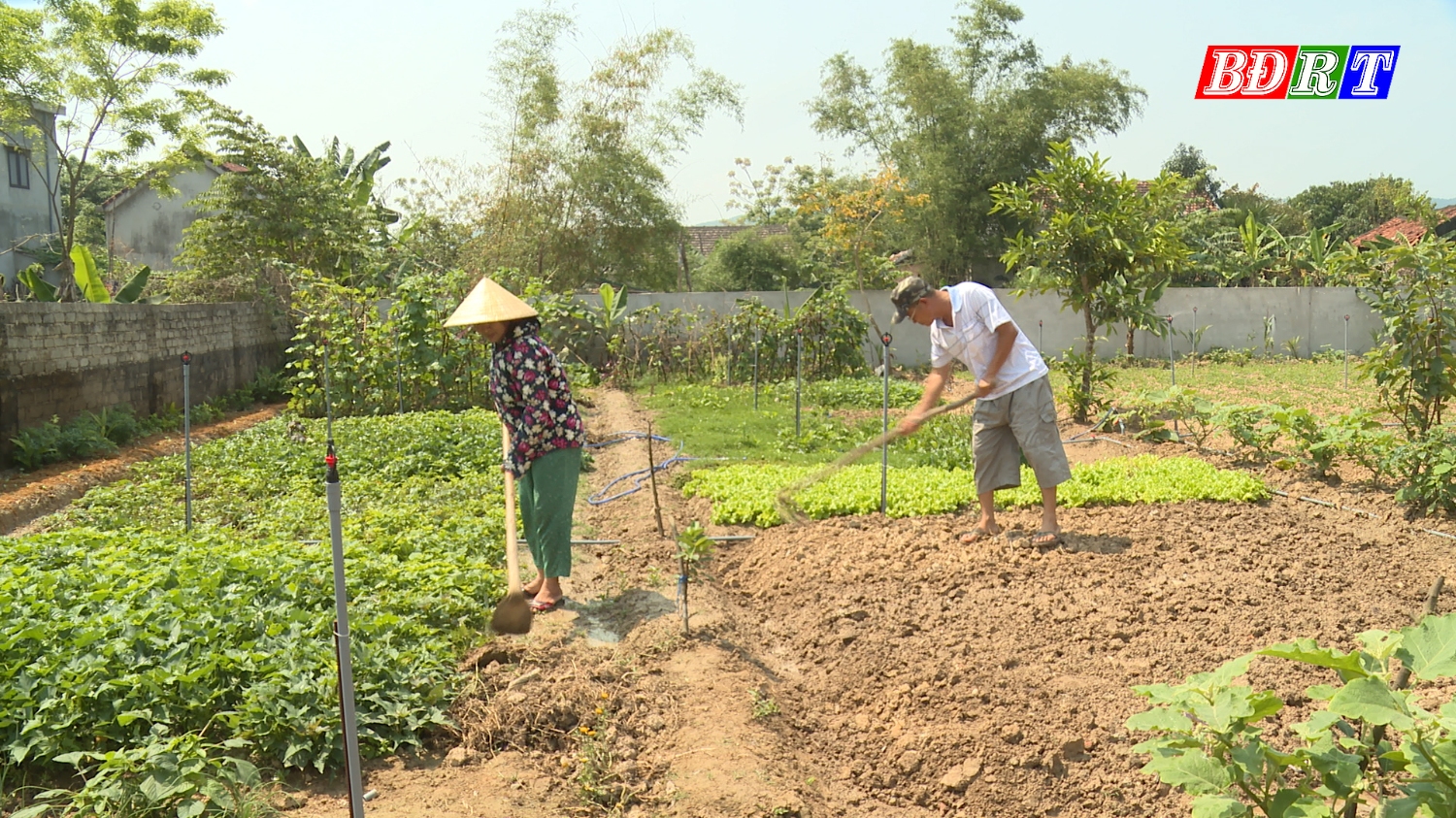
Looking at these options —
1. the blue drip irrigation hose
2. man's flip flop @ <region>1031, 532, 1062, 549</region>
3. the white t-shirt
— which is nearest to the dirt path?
the blue drip irrigation hose

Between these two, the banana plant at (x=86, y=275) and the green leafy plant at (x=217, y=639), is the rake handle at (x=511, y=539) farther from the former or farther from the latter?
the banana plant at (x=86, y=275)

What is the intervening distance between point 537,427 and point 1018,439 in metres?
3.06

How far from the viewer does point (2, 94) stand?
16.4 meters

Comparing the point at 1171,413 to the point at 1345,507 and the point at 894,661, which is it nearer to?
the point at 1345,507

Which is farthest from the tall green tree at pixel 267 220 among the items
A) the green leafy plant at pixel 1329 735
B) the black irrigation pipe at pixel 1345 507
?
the green leafy plant at pixel 1329 735

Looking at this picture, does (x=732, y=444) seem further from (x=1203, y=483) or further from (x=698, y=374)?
(x=698, y=374)

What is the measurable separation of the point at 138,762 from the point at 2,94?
17.7 meters

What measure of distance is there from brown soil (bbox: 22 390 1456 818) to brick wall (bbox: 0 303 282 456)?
7.43 metres

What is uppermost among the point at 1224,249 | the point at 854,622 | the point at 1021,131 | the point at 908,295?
the point at 1021,131

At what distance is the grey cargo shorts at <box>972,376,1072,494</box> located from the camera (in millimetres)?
6312

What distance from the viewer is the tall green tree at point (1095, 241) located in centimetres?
1075

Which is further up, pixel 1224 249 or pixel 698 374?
pixel 1224 249

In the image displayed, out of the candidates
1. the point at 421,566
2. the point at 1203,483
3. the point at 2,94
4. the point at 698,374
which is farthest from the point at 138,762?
the point at 2,94

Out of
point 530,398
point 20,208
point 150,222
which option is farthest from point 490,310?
point 150,222
